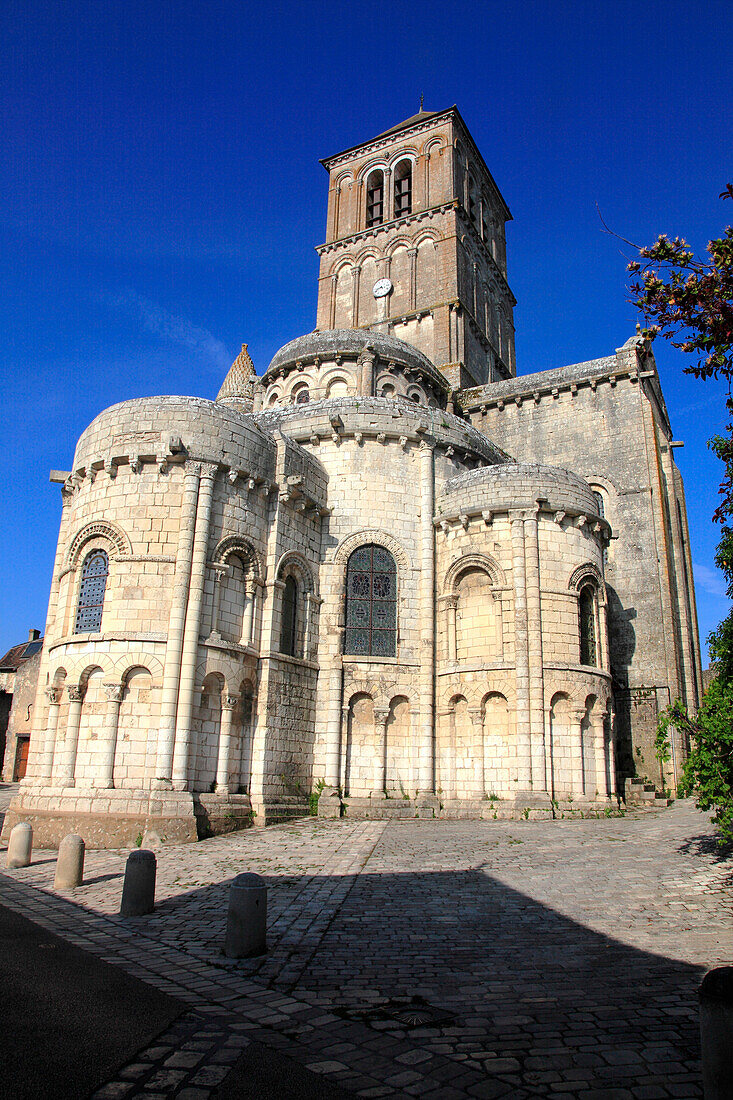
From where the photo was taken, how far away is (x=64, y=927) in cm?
850

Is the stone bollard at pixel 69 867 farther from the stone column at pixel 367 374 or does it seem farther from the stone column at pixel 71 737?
the stone column at pixel 367 374

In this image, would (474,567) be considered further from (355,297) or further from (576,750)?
(355,297)

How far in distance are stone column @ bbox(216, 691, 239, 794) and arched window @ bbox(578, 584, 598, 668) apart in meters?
9.55

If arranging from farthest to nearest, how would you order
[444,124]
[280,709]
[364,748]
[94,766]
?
[444,124], [364,748], [280,709], [94,766]

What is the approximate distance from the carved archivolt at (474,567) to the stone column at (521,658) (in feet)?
1.41

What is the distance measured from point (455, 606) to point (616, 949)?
13.2 m

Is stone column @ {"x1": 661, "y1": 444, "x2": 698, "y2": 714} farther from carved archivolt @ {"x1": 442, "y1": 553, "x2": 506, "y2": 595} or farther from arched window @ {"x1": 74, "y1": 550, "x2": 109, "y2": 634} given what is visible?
arched window @ {"x1": 74, "y1": 550, "x2": 109, "y2": 634}

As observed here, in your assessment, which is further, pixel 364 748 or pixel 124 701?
pixel 364 748

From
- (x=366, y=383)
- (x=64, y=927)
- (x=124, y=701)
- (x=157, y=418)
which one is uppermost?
(x=366, y=383)

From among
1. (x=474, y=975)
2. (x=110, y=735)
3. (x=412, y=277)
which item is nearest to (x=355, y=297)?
(x=412, y=277)

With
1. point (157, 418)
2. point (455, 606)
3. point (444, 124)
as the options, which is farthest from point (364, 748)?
point (444, 124)

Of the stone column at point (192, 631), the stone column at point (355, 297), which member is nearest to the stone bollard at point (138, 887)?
the stone column at point (192, 631)

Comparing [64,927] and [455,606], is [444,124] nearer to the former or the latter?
[455,606]

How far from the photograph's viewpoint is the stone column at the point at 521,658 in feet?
59.4
